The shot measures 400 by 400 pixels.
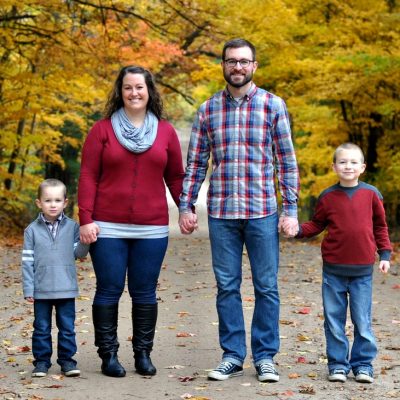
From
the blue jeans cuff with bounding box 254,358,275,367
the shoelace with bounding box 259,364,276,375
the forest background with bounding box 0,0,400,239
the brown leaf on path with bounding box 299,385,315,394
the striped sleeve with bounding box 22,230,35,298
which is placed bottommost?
the brown leaf on path with bounding box 299,385,315,394

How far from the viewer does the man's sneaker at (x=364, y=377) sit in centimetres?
598

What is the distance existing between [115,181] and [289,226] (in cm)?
125

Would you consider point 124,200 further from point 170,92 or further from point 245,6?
point 170,92

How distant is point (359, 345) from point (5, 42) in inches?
589

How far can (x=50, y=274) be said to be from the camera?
20.1 feet

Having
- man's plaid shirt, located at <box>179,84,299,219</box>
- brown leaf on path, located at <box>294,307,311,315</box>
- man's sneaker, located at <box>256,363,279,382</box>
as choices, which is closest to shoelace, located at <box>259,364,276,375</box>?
man's sneaker, located at <box>256,363,279,382</box>

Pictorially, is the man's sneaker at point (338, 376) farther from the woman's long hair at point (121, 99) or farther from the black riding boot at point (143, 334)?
the woman's long hair at point (121, 99)

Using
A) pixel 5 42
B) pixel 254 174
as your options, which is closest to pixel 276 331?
pixel 254 174

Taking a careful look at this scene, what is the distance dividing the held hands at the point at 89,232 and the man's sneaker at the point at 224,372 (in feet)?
4.13

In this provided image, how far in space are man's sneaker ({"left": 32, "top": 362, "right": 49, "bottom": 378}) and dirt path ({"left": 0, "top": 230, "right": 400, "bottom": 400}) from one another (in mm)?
66

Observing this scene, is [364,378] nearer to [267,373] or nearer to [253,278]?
[267,373]

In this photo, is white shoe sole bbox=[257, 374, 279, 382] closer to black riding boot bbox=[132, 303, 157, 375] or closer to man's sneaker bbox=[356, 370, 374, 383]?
man's sneaker bbox=[356, 370, 374, 383]

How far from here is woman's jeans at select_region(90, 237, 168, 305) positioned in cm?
602

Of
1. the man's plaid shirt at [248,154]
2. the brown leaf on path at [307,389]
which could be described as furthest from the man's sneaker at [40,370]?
the brown leaf on path at [307,389]
